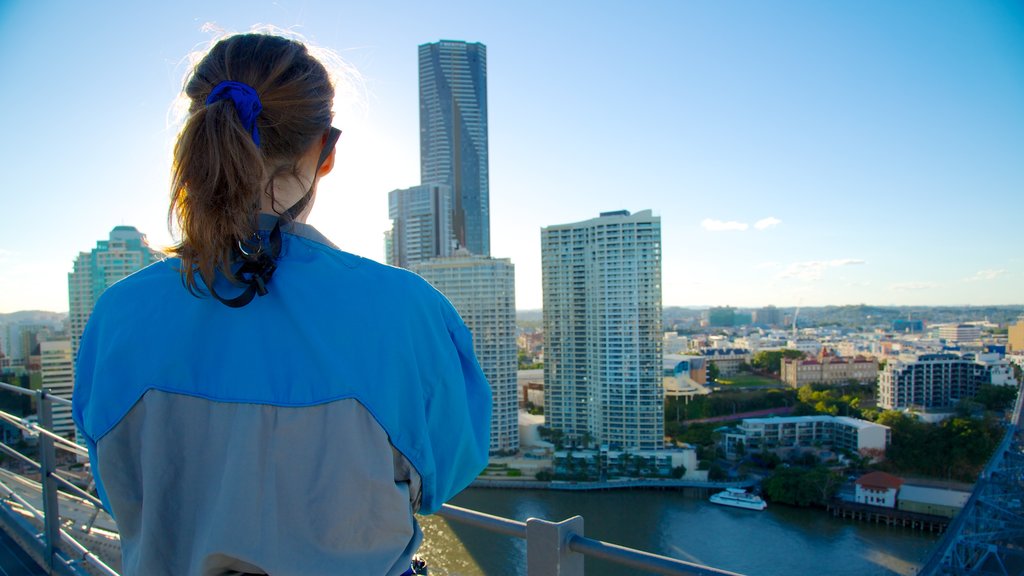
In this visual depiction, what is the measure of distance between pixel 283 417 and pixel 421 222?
22.7 m

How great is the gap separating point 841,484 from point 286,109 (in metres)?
10.4

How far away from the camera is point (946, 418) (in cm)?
1170

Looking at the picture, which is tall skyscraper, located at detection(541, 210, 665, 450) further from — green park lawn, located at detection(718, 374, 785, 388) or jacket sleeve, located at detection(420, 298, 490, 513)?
jacket sleeve, located at detection(420, 298, 490, 513)

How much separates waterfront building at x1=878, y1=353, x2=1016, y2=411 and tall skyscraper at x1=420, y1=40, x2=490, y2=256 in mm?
16036

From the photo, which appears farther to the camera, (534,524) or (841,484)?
(841,484)

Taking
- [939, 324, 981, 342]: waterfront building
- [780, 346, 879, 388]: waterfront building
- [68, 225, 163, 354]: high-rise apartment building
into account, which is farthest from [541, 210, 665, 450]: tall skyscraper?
[939, 324, 981, 342]: waterfront building

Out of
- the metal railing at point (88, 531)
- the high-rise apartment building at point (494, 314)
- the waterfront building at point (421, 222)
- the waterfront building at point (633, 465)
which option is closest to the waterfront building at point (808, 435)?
the waterfront building at point (633, 465)

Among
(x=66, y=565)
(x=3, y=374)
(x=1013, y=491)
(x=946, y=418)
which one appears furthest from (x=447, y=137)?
(x=66, y=565)

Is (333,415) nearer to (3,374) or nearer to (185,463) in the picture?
(185,463)

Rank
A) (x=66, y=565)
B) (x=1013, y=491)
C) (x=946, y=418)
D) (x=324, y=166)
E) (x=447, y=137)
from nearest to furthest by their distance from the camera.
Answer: (x=324, y=166) → (x=66, y=565) → (x=1013, y=491) → (x=946, y=418) → (x=447, y=137)

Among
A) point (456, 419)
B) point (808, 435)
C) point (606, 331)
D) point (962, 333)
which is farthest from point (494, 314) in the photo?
point (962, 333)

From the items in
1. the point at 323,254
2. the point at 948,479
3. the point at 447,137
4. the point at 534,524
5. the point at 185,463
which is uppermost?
the point at 447,137

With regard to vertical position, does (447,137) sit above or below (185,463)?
above

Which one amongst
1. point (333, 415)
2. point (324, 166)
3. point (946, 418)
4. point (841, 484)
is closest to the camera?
point (333, 415)
